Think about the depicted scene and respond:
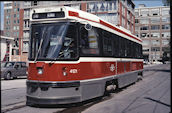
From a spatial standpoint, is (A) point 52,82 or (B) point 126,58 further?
(B) point 126,58

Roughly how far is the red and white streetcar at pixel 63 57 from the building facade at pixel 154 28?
8585 centimetres

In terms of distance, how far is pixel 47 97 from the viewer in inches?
268

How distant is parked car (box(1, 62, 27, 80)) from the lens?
18703 millimetres

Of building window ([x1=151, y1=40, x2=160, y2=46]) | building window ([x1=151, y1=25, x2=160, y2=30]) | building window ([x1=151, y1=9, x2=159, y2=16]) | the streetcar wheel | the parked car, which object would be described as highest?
building window ([x1=151, y1=9, x2=159, y2=16])

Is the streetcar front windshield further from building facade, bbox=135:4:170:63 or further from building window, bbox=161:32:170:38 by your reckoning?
building window, bbox=161:32:170:38

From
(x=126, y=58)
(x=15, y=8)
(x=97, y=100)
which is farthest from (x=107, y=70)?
(x=15, y=8)

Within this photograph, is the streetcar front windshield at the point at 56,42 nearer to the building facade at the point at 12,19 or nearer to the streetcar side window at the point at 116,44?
the streetcar side window at the point at 116,44

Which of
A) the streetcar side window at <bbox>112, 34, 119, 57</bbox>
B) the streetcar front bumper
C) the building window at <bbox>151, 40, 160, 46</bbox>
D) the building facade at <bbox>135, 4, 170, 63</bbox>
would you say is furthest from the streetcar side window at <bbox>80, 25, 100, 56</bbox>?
the building window at <bbox>151, 40, 160, 46</bbox>

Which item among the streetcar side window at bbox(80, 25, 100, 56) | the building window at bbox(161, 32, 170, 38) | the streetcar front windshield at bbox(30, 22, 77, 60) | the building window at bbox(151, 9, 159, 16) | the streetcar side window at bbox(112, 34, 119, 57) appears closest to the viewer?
the streetcar front windshield at bbox(30, 22, 77, 60)

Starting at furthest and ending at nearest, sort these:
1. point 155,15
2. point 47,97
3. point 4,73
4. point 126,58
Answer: point 155,15
point 4,73
point 126,58
point 47,97

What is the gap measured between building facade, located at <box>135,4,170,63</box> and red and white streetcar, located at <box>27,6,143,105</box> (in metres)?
85.9

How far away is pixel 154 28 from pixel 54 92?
9447cm

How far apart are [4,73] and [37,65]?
41.6 feet

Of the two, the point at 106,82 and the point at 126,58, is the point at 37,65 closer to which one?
the point at 106,82
